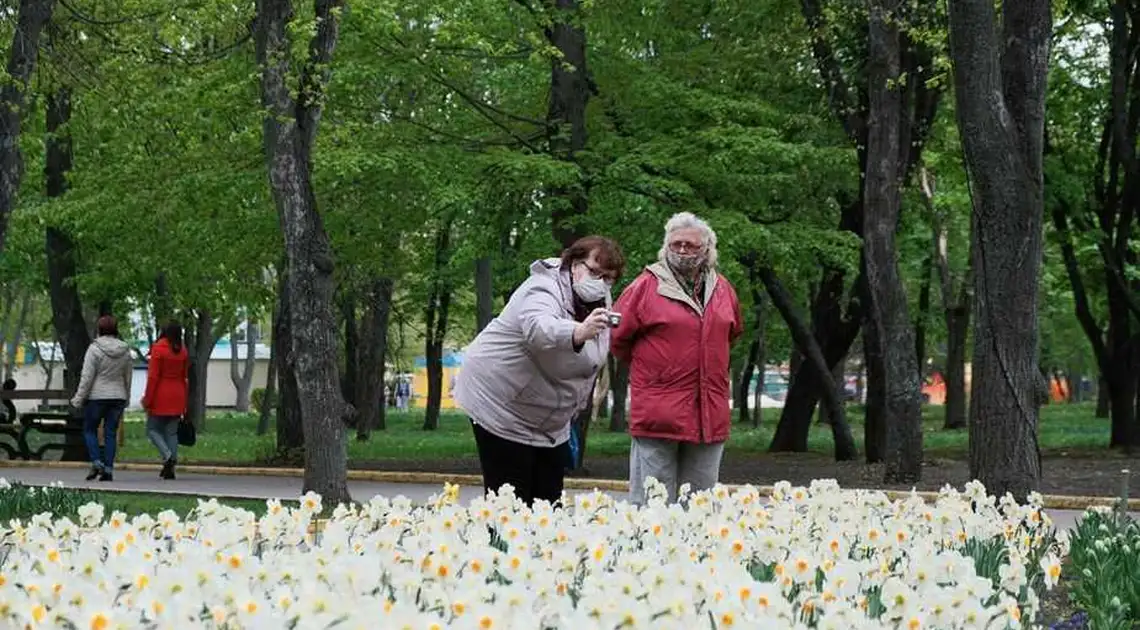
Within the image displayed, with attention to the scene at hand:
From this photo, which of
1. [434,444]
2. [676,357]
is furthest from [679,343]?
[434,444]

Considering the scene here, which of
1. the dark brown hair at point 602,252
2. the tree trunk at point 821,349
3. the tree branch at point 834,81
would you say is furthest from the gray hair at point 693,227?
the tree trunk at point 821,349

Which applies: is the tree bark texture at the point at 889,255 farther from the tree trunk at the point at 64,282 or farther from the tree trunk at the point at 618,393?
the tree trunk at the point at 618,393

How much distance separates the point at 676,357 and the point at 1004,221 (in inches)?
99.4

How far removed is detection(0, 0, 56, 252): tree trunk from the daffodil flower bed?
787 cm

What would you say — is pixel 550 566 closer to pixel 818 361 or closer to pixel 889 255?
pixel 889 255

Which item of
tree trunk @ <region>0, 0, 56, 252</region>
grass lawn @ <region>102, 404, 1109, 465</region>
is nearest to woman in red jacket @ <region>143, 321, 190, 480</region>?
grass lawn @ <region>102, 404, 1109, 465</region>

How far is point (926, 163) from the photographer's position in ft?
83.1

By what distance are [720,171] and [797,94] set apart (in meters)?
4.68

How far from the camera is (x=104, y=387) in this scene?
17.9 meters

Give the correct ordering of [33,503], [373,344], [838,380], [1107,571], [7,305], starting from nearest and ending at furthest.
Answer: [1107,571]
[33,503]
[838,380]
[373,344]
[7,305]

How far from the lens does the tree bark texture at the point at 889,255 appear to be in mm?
17812

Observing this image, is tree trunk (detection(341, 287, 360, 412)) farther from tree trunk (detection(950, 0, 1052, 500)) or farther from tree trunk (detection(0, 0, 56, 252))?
tree trunk (detection(950, 0, 1052, 500))

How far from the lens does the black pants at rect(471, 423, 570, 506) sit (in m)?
7.94

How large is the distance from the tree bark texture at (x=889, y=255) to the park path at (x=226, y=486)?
371 centimetres
